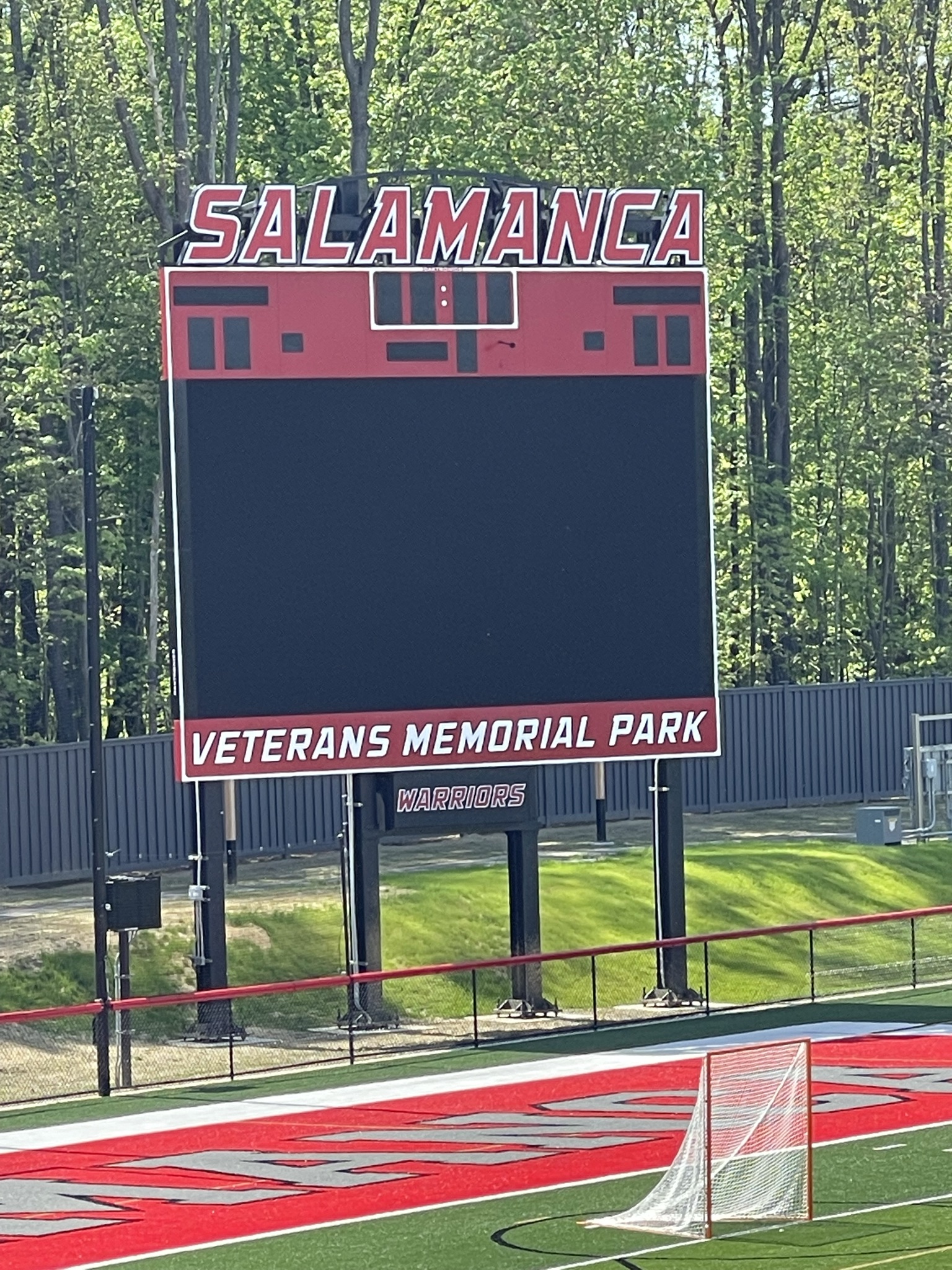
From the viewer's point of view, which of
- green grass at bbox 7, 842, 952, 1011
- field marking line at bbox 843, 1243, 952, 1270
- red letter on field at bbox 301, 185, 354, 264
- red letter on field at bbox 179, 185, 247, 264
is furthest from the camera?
green grass at bbox 7, 842, 952, 1011

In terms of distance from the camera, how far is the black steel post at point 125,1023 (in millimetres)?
28609

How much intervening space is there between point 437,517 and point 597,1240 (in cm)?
1265

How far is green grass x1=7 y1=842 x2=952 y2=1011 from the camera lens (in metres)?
34.7

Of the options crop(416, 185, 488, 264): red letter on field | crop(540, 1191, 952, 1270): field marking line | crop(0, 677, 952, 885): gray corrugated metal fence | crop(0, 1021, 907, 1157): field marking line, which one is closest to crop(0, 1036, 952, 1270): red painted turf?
crop(0, 1021, 907, 1157): field marking line

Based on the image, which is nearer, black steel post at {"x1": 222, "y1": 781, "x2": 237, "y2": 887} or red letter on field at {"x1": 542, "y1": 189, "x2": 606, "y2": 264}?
black steel post at {"x1": 222, "y1": 781, "x2": 237, "y2": 887}

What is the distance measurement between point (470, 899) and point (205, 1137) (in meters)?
14.1

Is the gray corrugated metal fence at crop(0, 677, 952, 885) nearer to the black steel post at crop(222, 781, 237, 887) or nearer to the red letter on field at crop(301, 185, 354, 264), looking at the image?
the black steel post at crop(222, 781, 237, 887)

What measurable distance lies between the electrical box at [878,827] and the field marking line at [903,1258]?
87.7ft

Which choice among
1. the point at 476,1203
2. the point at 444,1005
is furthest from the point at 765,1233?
the point at 444,1005

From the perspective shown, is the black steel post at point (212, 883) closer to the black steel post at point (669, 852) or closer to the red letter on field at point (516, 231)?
the black steel post at point (669, 852)

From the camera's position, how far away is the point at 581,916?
127ft

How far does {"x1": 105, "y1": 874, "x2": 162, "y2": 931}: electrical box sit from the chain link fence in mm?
941

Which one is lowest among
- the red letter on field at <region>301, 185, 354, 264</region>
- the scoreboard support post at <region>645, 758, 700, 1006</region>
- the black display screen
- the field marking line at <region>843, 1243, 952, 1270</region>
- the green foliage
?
the green foliage

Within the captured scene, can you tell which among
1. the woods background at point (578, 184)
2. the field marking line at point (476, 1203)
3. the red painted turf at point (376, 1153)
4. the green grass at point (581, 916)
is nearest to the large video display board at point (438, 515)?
the red painted turf at point (376, 1153)
